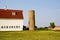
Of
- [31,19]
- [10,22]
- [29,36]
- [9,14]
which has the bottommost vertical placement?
[29,36]

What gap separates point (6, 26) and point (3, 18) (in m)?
2.70

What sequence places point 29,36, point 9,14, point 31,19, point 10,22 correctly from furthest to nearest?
point 31,19 → point 9,14 → point 10,22 → point 29,36

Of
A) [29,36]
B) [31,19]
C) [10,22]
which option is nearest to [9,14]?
[10,22]

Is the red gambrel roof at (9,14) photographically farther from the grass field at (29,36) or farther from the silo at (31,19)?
the grass field at (29,36)

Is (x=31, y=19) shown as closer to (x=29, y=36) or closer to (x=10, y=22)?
(x=10, y=22)

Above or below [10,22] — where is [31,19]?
above

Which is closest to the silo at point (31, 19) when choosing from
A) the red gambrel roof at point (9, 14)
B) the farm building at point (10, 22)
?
the red gambrel roof at point (9, 14)

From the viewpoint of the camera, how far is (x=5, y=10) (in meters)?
61.5

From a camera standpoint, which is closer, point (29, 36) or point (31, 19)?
point (29, 36)

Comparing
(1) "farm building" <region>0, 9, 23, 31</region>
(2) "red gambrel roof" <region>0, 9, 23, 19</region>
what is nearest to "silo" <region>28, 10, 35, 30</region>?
(2) "red gambrel roof" <region>0, 9, 23, 19</region>

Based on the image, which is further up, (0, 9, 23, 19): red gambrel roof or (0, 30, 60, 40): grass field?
(0, 9, 23, 19): red gambrel roof

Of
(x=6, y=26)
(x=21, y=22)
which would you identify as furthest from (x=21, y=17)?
(x=6, y=26)

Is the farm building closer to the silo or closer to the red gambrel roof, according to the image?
the red gambrel roof

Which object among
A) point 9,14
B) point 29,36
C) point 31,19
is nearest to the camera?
point 29,36
